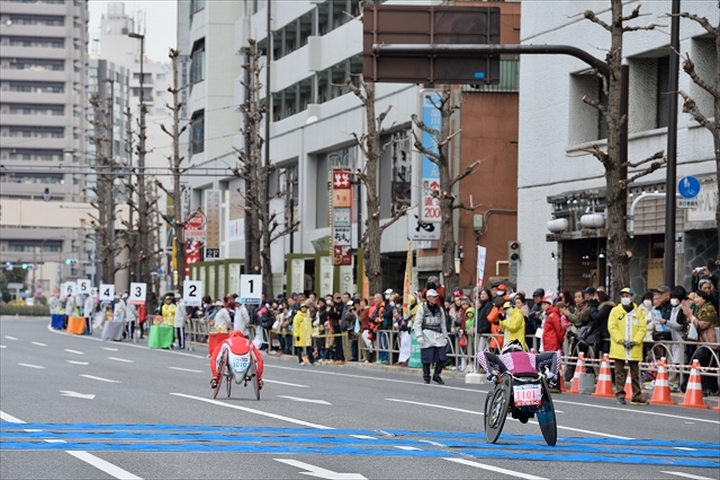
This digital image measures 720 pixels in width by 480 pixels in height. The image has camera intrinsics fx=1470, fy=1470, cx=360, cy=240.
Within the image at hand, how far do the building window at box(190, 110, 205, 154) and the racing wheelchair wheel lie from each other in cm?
6180

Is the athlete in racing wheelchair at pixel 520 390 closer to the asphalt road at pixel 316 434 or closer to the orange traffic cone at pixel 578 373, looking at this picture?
the asphalt road at pixel 316 434

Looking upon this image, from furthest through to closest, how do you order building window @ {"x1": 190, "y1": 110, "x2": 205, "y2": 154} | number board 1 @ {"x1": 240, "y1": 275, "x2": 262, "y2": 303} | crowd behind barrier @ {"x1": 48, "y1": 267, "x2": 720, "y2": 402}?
1. building window @ {"x1": 190, "y1": 110, "x2": 205, "y2": 154}
2. number board 1 @ {"x1": 240, "y1": 275, "x2": 262, "y2": 303}
3. crowd behind barrier @ {"x1": 48, "y1": 267, "x2": 720, "y2": 402}

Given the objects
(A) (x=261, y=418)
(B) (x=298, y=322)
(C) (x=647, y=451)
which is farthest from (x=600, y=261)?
(C) (x=647, y=451)

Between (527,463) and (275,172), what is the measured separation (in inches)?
2028

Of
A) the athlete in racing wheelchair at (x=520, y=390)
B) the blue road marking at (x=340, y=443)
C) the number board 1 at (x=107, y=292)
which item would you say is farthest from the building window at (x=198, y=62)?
the athlete in racing wheelchair at (x=520, y=390)

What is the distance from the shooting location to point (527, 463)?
13773 mm

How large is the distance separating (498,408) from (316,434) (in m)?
2.19

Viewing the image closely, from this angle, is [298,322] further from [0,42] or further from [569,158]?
[0,42]

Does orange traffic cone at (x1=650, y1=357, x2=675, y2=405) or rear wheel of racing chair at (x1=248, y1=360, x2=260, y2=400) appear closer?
rear wheel of racing chair at (x1=248, y1=360, x2=260, y2=400)

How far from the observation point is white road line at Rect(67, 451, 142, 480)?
1231 cm

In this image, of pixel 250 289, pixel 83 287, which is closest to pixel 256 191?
pixel 250 289

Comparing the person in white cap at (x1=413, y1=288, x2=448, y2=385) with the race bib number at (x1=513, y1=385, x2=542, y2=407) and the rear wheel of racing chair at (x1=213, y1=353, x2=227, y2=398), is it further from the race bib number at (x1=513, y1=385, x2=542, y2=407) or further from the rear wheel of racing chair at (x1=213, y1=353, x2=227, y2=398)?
the race bib number at (x1=513, y1=385, x2=542, y2=407)

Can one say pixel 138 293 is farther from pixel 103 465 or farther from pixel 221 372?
pixel 103 465

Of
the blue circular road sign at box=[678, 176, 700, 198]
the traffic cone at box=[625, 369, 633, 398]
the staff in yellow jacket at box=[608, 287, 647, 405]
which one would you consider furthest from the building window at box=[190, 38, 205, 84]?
the staff in yellow jacket at box=[608, 287, 647, 405]
